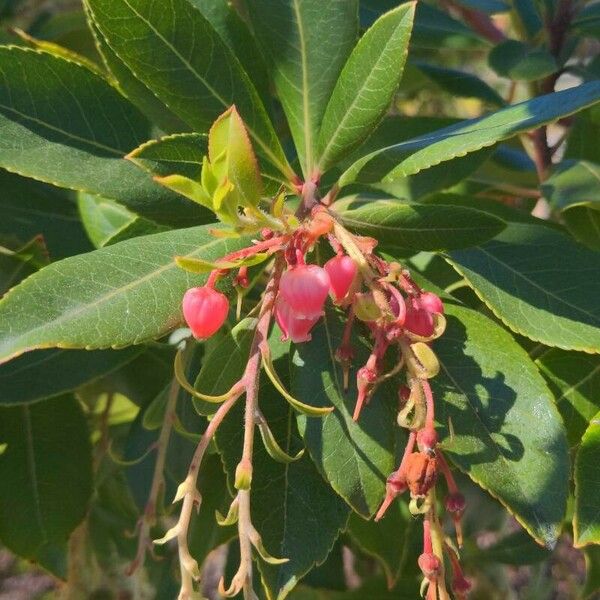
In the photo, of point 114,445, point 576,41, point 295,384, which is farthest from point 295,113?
point 114,445

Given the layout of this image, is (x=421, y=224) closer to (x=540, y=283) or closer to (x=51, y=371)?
(x=540, y=283)

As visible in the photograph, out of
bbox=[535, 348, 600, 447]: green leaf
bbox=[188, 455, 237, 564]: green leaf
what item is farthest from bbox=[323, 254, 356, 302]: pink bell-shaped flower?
bbox=[188, 455, 237, 564]: green leaf

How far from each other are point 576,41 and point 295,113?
26.6 inches

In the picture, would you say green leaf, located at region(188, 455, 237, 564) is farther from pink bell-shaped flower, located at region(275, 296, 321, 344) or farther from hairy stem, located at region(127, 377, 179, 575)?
pink bell-shaped flower, located at region(275, 296, 321, 344)

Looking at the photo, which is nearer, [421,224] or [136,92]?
[421,224]

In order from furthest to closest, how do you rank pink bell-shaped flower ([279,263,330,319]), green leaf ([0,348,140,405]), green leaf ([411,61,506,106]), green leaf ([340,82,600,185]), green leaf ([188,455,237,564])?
1. green leaf ([411,61,506,106])
2. green leaf ([188,455,237,564])
3. green leaf ([0,348,140,405])
4. green leaf ([340,82,600,185])
5. pink bell-shaped flower ([279,263,330,319])

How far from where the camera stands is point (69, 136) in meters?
1.08

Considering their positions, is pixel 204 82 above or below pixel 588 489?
above

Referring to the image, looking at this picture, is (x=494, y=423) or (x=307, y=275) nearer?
(x=307, y=275)

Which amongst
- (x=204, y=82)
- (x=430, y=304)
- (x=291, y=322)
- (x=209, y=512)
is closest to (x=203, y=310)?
(x=291, y=322)

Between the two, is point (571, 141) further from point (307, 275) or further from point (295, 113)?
point (307, 275)

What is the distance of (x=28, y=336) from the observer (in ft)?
2.80

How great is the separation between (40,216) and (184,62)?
409 millimetres

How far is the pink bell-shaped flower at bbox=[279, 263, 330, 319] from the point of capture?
810mm
